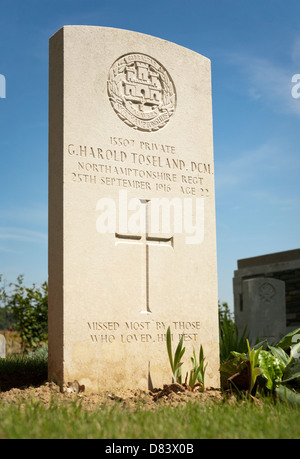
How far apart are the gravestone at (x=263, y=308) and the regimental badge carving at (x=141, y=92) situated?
6.10 m

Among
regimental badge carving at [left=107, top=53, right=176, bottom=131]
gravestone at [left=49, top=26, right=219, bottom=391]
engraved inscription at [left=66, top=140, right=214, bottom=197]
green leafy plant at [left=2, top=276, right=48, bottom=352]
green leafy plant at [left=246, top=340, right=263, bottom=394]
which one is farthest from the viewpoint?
green leafy plant at [left=2, top=276, right=48, bottom=352]

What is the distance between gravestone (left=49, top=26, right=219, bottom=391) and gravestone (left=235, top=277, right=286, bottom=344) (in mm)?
5384

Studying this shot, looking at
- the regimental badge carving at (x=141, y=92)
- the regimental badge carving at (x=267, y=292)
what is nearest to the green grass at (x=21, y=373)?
the regimental badge carving at (x=141, y=92)

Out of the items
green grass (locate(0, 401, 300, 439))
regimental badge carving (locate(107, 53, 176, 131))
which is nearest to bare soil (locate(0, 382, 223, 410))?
green grass (locate(0, 401, 300, 439))

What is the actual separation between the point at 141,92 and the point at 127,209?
115 cm

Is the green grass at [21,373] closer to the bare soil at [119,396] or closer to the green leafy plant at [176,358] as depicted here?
the bare soil at [119,396]

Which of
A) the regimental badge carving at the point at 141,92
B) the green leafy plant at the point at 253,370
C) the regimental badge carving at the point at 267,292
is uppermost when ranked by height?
the regimental badge carving at the point at 141,92

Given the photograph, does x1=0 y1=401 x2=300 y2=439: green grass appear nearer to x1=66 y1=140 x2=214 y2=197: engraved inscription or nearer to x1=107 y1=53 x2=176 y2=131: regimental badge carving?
x1=66 y1=140 x2=214 y2=197: engraved inscription

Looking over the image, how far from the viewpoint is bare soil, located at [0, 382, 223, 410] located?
3784 mm

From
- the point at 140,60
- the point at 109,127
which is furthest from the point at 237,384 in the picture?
the point at 140,60

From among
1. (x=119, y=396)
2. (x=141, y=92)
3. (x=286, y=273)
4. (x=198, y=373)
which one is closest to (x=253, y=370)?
(x=198, y=373)

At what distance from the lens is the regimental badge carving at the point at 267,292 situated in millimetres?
10445

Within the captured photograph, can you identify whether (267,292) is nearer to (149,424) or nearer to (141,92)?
(141,92)
